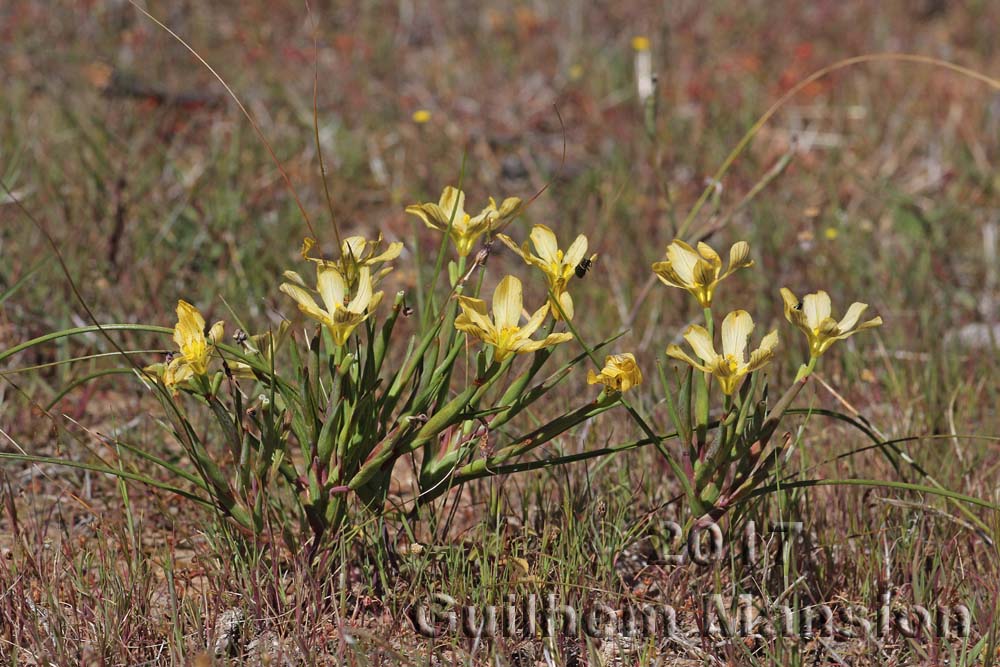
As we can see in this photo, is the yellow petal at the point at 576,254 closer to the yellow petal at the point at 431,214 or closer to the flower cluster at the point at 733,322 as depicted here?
the flower cluster at the point at 733,322

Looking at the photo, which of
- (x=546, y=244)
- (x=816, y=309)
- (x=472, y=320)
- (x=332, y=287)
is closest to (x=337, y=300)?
(x=332, y=287)

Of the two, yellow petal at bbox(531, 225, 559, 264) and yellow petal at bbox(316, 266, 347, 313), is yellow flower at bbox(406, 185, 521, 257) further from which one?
yellow petal at bbox(316, 266, 347, 313)

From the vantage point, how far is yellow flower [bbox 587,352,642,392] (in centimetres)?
159

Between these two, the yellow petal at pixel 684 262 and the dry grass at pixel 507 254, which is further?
the dry grass at pixel 507 254

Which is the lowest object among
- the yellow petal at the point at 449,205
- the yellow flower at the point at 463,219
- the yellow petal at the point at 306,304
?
the yellow petal at the point at 306,304

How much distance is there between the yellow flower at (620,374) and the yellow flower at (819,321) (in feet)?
0.82

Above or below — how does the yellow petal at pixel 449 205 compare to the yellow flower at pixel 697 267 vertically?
above

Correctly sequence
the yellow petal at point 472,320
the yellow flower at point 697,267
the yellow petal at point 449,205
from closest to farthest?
1. the yellow petal at point 472,320
2. the yellow flower at point 697,267
3. the yellow petal at point 449,205

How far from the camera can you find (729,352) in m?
1.66

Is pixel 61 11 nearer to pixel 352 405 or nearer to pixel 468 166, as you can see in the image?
pixel 468 166

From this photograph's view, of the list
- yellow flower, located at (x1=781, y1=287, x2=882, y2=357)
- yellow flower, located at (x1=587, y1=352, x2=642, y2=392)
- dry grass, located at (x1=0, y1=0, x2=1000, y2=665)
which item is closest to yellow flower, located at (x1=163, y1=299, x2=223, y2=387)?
dry grass, located at (x1=0, y1=0, x2=1000, y2=665)

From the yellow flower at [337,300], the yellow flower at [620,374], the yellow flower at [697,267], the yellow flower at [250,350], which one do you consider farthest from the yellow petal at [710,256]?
the yellow flower at [250,350]

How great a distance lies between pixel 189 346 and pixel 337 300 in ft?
0.78

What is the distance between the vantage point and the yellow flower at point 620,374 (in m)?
1.59
